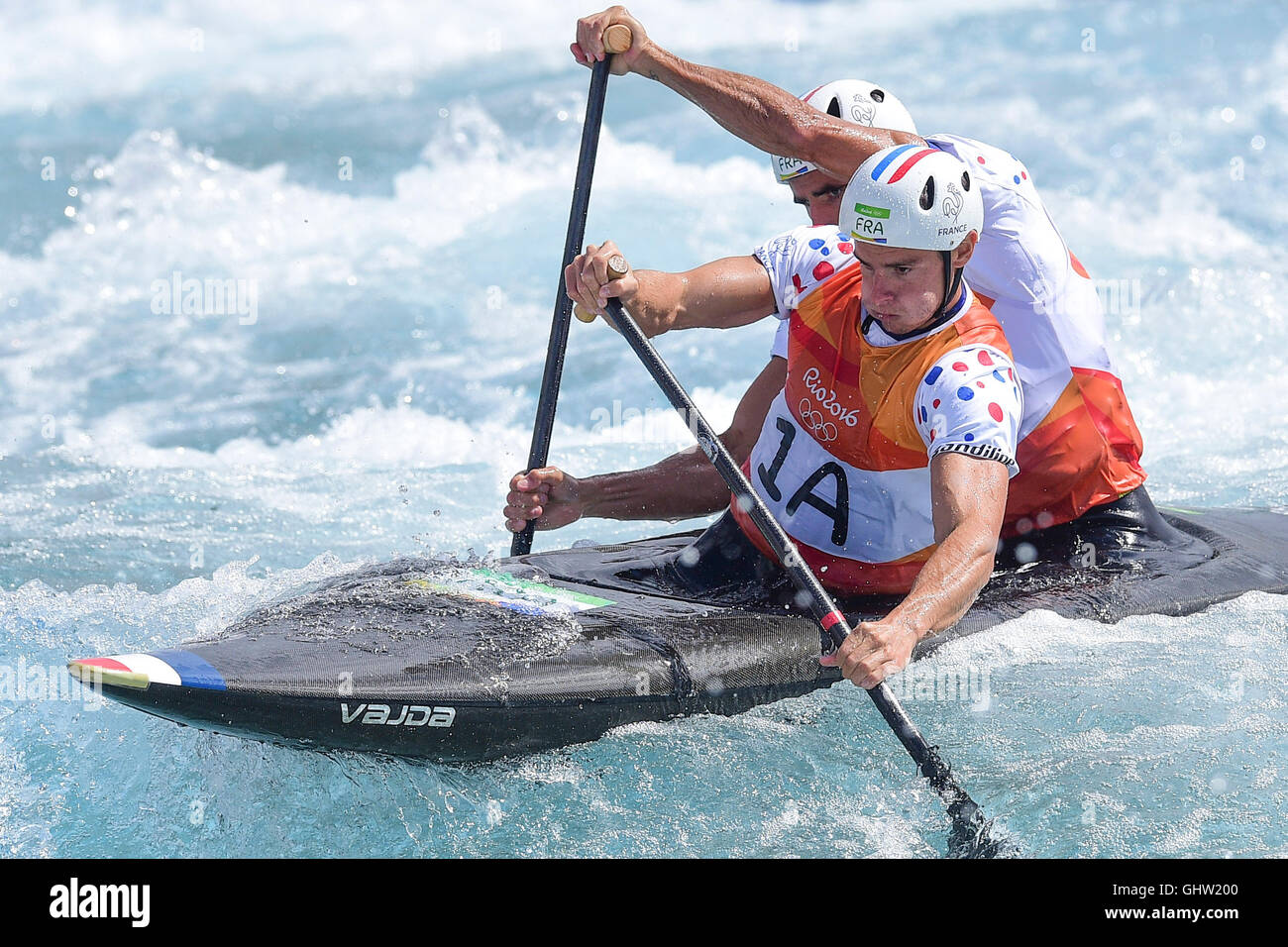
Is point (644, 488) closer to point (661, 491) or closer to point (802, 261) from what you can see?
point (661, 491)

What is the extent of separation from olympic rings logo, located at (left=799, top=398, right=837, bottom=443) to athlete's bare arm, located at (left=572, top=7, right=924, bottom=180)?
65 cm

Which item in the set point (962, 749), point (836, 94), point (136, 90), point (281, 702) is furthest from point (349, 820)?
point (136, 90)

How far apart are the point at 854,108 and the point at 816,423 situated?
3.37 feet

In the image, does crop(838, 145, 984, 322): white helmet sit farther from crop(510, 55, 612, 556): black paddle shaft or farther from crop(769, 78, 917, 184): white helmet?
crop(510, 55, 612, 556): black paddle shaft

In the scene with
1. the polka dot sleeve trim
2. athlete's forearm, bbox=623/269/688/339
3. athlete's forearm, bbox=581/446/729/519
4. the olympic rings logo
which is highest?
athlete's forearm, bbox=623/269/688/339

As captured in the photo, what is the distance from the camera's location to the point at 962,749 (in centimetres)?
345

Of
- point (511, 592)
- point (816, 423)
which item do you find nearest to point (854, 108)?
point (816, 423)

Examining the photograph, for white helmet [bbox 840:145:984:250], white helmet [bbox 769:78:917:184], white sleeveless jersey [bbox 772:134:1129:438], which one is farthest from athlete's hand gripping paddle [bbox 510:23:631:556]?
white helmet [bbox 840:145:984:250]

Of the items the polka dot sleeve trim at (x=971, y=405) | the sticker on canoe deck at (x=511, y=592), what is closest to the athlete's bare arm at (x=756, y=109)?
the polka dot sleeve trim at (x=971, y=405)

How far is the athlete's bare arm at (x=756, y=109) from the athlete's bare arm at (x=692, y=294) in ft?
1.10

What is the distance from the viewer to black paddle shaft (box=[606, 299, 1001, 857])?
3137 mm

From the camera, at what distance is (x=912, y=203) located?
3143mm

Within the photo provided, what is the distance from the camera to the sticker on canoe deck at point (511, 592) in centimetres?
345

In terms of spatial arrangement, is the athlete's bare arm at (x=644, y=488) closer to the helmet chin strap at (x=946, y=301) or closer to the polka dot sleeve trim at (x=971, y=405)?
the helmet chin strap at (x=946, y=301)
